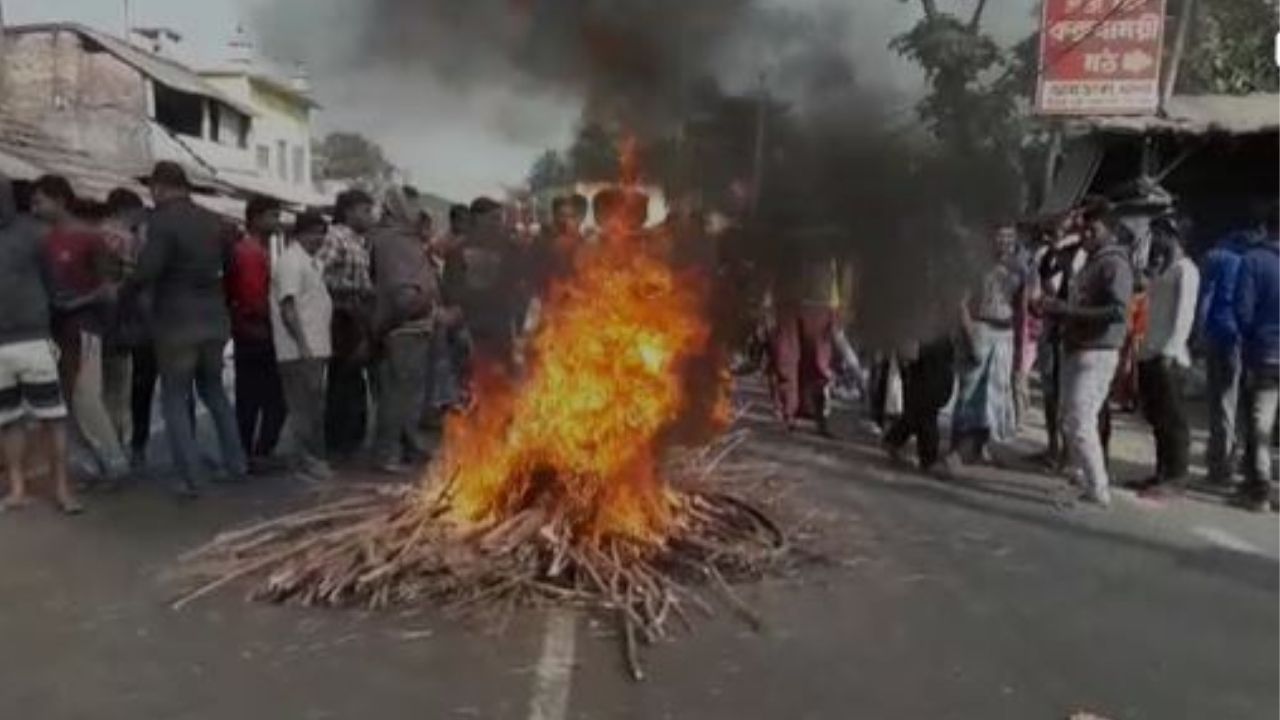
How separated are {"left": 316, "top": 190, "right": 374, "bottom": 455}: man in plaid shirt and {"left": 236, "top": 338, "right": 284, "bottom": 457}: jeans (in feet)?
1.39

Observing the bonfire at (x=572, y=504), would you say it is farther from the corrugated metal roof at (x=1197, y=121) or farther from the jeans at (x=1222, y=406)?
the corrugated metal roof at (x=1197, y=121)

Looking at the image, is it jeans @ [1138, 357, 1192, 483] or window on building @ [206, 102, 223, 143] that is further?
window on building @ [206, 102, 223, 143]

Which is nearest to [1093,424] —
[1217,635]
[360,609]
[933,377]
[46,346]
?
[933,377]

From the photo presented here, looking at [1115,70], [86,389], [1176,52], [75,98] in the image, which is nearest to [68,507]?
[86,389]

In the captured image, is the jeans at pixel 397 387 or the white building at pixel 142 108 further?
the white building at pixel 142 108

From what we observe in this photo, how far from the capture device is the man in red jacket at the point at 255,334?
337 inches

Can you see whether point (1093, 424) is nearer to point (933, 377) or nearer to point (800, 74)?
point (933, 377)

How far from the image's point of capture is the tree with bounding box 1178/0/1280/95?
47.5 ft

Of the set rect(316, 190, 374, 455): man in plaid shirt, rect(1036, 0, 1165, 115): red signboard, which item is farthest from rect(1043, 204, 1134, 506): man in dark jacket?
rect(316, 190, 374, 455): man in plaid shirt

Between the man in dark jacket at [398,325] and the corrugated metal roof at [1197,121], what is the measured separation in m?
7.16

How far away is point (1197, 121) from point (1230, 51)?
4926 millimetres

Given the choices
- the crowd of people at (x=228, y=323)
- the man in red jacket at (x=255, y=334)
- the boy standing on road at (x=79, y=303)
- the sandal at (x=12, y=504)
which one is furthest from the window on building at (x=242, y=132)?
the sandal at (x=12, y=504)

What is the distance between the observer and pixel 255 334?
862cm

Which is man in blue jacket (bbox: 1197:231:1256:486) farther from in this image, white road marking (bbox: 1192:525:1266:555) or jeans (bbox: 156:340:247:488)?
jeans (bbox: 156:340:247:488)
